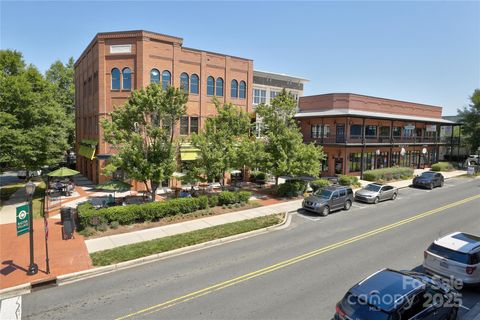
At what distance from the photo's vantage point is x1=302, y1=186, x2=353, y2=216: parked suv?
20.6 meters

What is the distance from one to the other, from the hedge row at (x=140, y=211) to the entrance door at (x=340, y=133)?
20996 mm

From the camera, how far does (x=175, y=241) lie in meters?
15.0

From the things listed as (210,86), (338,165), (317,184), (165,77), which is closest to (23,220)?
(165,77)

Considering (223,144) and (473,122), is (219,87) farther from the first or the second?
(473,122)

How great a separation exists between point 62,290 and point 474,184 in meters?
40.2

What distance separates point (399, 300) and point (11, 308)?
11.2 meters

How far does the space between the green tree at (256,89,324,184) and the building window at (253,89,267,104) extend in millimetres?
14971

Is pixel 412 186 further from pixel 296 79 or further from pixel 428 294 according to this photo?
pixel 428 294

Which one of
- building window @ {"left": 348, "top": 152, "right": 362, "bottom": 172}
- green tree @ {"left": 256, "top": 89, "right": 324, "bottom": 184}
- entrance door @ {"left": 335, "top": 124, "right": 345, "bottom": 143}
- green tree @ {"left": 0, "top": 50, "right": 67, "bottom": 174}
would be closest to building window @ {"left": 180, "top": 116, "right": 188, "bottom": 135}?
green tree @ {"left": 256, "top": 89, "right": 324, "bottom": 184}

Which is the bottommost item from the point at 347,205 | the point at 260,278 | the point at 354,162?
the point at 260,278

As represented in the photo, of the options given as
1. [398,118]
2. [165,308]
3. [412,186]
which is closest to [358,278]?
[165,308]

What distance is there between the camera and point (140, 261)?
1294 cm

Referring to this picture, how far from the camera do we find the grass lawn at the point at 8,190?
24.9 meters

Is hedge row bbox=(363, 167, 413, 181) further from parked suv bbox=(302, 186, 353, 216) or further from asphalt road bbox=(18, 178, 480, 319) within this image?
asphalt road bbox=(18, 178, 480, 319)
